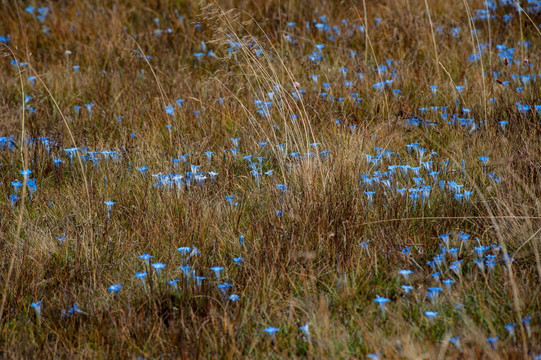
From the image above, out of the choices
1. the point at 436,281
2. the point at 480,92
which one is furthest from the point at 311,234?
the point at 480,92

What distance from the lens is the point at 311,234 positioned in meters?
2.83

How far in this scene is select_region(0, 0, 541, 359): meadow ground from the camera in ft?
7.55

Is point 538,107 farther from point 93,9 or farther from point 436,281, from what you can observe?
point 93,9

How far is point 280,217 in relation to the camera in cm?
294

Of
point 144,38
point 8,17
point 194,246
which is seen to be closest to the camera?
point 194,246

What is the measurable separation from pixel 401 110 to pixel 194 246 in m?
2.15

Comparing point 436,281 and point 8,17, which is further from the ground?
point 8,17

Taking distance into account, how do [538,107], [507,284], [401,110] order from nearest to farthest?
[507,284]
[538,107]
[401,110]

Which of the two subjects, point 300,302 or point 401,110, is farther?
point 401,110

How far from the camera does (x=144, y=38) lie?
6012 millimetres

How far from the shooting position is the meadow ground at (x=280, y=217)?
7.55 feet

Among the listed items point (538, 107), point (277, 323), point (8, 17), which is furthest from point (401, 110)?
point (8, 17)

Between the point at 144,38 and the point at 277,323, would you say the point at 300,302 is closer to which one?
the point at 277,323

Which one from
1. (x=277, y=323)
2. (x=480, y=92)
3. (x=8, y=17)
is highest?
(x=8, y=17)
